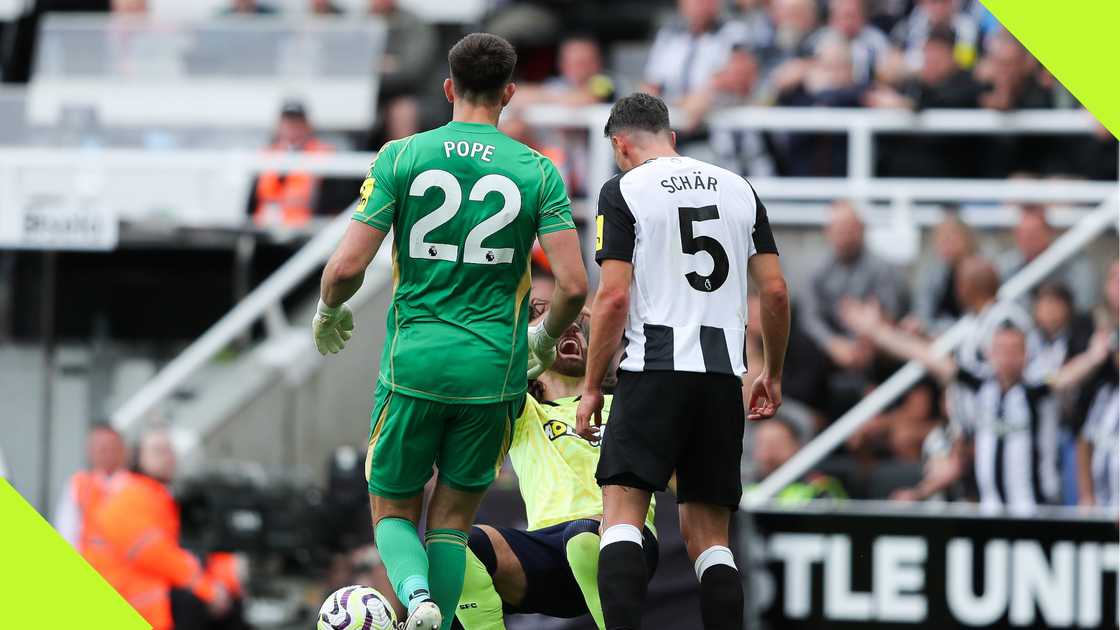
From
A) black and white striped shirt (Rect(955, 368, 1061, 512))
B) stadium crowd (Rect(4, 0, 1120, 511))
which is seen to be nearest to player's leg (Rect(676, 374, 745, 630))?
black and white striped shirt (Rect(955, 368, 1061, 512))

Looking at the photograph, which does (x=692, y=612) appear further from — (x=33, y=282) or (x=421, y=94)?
(x=33, y=282)

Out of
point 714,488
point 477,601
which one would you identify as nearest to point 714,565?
point 714,488

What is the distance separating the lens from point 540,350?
7203mm

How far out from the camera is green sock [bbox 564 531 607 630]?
7.50 m

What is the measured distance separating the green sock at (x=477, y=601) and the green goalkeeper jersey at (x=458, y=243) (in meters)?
0.91

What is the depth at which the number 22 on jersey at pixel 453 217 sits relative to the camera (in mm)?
6738

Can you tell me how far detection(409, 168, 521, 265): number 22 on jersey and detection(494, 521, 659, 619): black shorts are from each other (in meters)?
1.46

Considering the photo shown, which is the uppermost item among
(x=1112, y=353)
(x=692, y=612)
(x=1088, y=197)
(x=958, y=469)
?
(x=1088, y=197)

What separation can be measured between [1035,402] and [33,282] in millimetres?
8017

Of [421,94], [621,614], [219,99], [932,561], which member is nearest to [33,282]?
[219,99]

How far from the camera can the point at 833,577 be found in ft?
38.2

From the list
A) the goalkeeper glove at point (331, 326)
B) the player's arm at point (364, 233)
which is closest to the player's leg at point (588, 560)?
the goalkeeper glove at point (331, 326)

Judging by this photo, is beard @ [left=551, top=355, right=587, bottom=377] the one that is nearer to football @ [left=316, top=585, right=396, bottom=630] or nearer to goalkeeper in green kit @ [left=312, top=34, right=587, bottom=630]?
goalkeeper in green kit @ [left=312, top=34, right=587, bottom=630]

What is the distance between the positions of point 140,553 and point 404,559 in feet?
17.4
